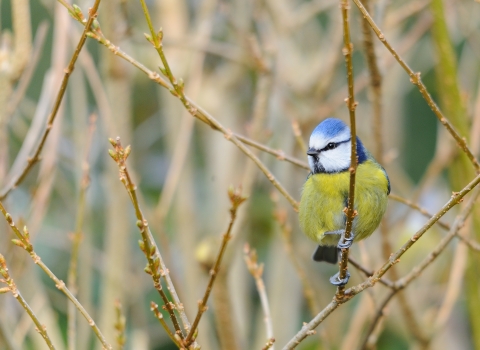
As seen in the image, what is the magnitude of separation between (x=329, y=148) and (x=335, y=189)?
0.39 ft

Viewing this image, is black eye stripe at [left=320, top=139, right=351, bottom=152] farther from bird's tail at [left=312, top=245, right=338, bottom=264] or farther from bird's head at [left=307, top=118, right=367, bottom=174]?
bird's tail at [left=312, top=245, right=338, bottom=264]

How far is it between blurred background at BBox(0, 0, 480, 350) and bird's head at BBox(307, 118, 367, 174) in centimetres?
7

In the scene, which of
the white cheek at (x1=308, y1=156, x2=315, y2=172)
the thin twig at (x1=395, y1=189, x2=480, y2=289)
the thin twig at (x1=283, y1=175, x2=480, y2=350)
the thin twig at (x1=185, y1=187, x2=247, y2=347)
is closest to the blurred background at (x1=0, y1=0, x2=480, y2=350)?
the white cheek at (x1=308, y1=156, x2=315, y2=172)

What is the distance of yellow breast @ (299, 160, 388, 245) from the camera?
5.60 feet

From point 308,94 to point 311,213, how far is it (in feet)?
4.30

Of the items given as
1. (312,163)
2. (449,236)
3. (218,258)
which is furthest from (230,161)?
(218,258)

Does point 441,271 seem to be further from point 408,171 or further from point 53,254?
point 53,254

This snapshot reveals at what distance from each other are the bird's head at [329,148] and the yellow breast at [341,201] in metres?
0.02

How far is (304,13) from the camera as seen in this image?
2.85 metres

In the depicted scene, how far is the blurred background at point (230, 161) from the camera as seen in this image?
2020 mm

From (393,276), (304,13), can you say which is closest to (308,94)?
(304,13)

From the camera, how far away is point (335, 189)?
174 cm

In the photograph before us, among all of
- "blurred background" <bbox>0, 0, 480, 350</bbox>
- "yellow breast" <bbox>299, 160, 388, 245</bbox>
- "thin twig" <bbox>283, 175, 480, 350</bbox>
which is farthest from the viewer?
"blurred background" <bbox>0, 0, 480, 350</bbox>

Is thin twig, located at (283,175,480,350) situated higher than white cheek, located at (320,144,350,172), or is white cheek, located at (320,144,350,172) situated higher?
white cheek, located at (320,144,350,172)
